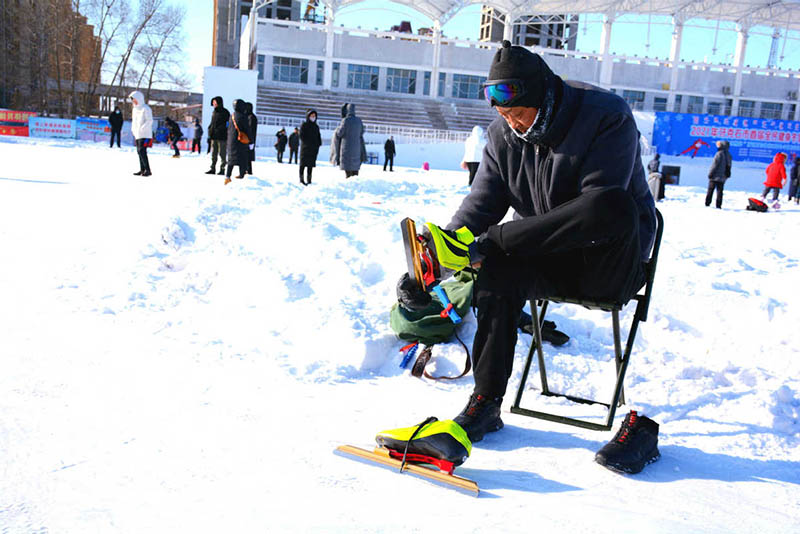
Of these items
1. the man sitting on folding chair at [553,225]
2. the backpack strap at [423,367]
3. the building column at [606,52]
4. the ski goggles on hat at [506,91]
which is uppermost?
the building column at [606,52]

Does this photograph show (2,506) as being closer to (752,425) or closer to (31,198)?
(752,425)

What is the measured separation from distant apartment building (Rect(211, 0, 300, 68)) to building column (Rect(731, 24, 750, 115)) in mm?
35725

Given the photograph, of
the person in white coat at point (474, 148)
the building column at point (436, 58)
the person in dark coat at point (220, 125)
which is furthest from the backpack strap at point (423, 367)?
the building column at point (436, 58)

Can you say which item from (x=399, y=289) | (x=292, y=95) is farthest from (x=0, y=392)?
(x=292, y=95)

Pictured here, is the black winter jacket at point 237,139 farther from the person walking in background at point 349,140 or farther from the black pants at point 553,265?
the black pants at point 553,265

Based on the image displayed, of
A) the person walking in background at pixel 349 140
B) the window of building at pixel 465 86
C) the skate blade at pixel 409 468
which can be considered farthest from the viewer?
the window of building at pixel 465 86

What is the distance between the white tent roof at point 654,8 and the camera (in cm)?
4078

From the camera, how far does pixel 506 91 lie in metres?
1.94

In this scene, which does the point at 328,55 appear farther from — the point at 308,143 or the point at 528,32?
the point at 308,143

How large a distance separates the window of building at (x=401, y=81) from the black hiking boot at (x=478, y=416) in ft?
143

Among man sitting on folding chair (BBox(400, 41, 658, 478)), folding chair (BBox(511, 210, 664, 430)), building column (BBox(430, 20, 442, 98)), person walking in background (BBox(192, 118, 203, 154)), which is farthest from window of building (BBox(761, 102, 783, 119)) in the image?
man sitting on folding chair (BBox(400, 41, 658, 478))

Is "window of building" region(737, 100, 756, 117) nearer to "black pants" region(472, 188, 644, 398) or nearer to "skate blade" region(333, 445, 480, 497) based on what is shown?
"black pants" region(472, 188, 644, 398)

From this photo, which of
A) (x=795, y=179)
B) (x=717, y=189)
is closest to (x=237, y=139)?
(x=717, y=189)

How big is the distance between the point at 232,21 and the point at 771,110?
166ft
